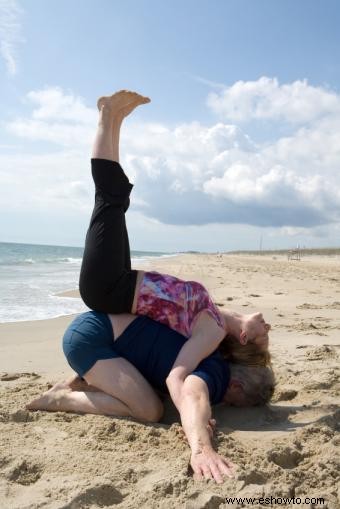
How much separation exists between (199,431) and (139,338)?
3.00ft

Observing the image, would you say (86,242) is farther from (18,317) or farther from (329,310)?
(329,310)

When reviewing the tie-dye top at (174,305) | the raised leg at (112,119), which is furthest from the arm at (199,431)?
the raised leg at (112,119)

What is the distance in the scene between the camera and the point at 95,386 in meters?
3.14

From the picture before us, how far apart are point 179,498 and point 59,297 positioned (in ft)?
25.1

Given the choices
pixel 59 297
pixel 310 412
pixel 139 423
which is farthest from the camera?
pixel 59 297

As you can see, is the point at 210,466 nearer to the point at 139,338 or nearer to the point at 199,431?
the point at 199,431

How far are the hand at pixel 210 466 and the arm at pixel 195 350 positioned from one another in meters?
→ 0.52

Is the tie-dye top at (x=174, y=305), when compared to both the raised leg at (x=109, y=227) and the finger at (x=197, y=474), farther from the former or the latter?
the finger at (x=197, y=474)

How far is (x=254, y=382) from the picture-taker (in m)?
3.28

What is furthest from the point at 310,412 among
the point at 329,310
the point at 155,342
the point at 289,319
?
the point at 329,310

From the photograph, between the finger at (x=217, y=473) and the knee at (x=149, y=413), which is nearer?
the finger at (x=217, y=473)

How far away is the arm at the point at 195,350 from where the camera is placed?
2824 mm

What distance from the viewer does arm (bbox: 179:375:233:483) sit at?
212cm

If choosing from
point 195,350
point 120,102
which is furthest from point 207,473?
point 120,102
